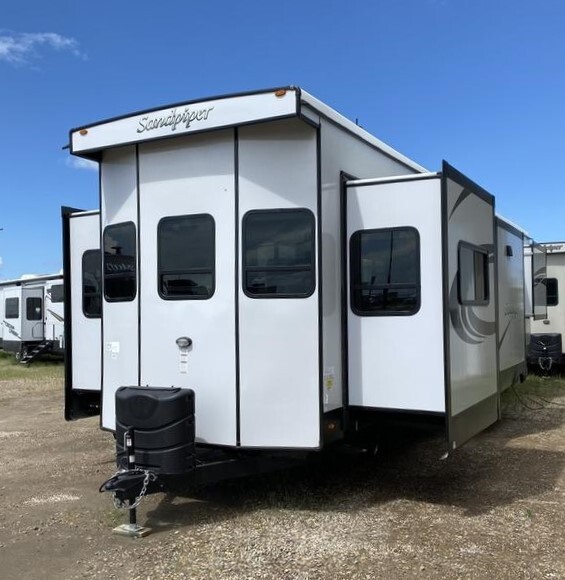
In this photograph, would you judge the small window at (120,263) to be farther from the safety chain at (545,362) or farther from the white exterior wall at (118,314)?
the safety chain at (545,362)

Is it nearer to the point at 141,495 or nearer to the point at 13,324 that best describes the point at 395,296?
the point at 141,495

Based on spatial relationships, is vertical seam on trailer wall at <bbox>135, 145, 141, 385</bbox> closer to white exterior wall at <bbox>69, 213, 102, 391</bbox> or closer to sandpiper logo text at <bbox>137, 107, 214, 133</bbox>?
sandpiper logo text at <bbox>137, 107, 214, 133</bbox>

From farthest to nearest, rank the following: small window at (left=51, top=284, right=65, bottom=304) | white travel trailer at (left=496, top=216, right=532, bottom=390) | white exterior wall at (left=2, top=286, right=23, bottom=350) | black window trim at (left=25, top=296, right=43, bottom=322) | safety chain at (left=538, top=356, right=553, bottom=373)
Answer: white exterior wall at (left=2, top=286, right=23, bottom=350) < black window trim at (left=25, top=296, right=43, bottom=322) < small window at (left=51, top=284, right=65, bottom=304) < safety chain at (left=538, top=356, right=553, bottom=373) < white travel trailer at (left=496, top=216, right=532, bottom=390)

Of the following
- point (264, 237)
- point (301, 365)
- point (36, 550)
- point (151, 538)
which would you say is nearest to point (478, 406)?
point (301, 365)

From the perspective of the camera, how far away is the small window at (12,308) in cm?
2091

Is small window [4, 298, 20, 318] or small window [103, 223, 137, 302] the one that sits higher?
small window [103, 223, 137, 302]

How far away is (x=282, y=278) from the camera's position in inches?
188

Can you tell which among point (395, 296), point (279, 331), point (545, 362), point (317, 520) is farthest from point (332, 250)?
point (545, 362)

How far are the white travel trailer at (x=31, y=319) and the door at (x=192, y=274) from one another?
15.1 m

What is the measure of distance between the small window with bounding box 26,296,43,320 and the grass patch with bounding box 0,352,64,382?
1521 millimetres

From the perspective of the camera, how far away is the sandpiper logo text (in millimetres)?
4809

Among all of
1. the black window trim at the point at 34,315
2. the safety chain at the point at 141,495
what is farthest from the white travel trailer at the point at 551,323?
the black window trim at the point at 34,315

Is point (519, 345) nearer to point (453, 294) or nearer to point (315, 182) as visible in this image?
point (453, 294)

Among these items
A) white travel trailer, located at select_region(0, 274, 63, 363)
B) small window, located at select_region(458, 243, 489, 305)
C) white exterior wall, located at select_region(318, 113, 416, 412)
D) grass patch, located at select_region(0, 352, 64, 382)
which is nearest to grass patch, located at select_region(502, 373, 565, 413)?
small window, located at select_region(458, 243, 489, 305)
